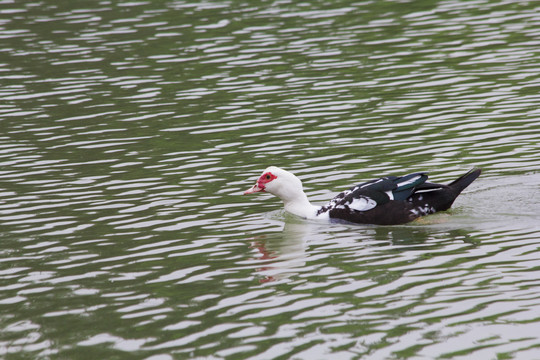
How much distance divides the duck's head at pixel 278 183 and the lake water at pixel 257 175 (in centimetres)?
39

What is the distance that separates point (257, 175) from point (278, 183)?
165 cm

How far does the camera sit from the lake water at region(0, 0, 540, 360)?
33.1ft

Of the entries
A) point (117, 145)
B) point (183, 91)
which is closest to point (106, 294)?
point (117, 145)

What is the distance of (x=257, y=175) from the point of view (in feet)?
54.3

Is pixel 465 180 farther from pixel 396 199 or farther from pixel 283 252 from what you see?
pixel 283 252

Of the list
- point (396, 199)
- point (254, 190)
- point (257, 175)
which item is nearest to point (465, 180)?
point (396, 199)

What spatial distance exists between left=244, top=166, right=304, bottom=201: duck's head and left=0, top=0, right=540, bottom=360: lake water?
0.39m

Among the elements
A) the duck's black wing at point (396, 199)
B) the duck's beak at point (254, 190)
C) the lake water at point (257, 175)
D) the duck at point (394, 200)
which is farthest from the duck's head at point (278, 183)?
the duck's black wing at point (396, 199)

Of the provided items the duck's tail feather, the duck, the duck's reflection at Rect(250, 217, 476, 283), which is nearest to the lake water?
the duck's reflection at Rect(250, 217, 476, 283)

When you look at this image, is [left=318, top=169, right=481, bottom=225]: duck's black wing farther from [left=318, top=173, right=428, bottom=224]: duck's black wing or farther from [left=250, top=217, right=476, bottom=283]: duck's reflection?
[left=250, top=217, right=476, bottom=283]: duck's reflection

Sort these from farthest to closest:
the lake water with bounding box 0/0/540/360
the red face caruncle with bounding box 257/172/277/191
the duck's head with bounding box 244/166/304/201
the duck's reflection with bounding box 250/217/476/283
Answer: the red face caruncle with bounding box 257/172/277/191 < the duck's head with bounding box 244/166/304/201 < the duck's reflection with bounding box 250/217/476/283 < the lake water with bounding box 0/0/540/360

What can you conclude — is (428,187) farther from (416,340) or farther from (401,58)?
(401,58)

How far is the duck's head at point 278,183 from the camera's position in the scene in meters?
14.8

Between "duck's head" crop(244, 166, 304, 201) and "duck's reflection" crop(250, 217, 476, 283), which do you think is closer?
"duck's reflection" crop(250, 217, 476, 283)
